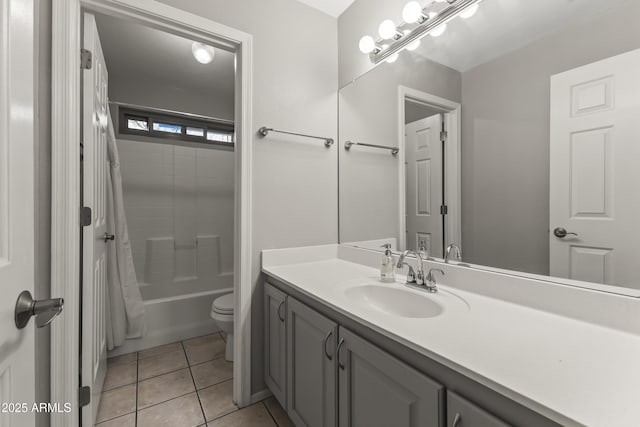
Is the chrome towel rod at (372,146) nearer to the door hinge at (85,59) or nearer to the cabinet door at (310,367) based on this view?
the cabinet door at (310,367)

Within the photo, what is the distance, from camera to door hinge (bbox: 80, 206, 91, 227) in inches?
48.8

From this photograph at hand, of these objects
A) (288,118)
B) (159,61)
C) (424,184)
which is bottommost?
(424,184)

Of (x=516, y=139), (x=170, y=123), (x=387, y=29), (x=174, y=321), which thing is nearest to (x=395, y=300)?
(x=516, y=139)

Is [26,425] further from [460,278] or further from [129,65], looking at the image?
[129,65]

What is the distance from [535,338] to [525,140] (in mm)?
686

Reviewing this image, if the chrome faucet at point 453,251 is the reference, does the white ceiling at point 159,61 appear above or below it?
above

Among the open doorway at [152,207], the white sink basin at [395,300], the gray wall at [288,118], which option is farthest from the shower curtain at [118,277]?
the white sink basin at [395,300]

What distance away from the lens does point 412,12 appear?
128 centimetres

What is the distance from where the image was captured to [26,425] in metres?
0.58

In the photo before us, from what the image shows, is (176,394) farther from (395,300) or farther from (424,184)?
(424,184)

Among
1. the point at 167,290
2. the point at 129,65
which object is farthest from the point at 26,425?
the point at 129,65

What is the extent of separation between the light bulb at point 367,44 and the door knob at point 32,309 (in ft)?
5.60

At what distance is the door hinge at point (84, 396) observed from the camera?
124 centimetres

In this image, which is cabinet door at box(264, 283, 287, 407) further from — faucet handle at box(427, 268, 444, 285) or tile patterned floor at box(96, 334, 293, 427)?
faucet handle at box(427, 268, 444, 285)
